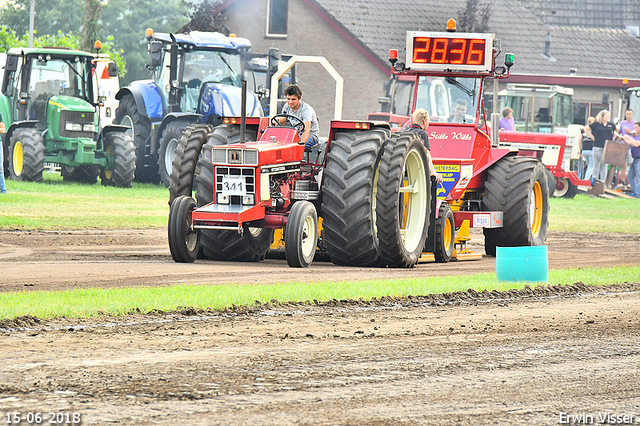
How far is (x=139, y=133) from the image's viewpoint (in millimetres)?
24453

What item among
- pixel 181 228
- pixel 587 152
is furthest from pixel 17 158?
pixel 587 152

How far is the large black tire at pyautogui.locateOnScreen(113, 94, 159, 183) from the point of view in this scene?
24422 millimetres

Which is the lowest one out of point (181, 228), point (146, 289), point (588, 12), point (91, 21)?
point (146, 289)

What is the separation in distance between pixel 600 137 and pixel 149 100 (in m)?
13.3

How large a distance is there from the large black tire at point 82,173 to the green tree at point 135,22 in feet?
151

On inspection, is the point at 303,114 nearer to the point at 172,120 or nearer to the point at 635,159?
the point at 172,120

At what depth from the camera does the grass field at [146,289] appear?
7906 mm

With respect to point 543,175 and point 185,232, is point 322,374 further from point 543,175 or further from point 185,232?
point 543,175

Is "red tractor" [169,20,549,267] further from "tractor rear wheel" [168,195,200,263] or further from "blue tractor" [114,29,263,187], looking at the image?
"blue tractor" [114,29,263,187]

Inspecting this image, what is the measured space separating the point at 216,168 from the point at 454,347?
469 cm

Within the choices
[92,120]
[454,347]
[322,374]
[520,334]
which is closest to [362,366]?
[322,374]

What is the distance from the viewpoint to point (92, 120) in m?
23.9

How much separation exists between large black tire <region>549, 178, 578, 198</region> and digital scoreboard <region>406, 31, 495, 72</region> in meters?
14.0

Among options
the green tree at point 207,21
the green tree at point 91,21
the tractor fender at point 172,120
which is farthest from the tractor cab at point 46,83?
the green tree at point 91,21
